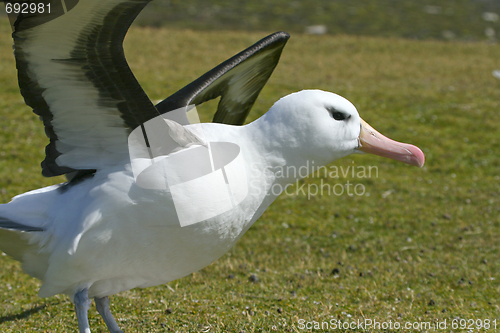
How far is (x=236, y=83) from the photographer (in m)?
4.58

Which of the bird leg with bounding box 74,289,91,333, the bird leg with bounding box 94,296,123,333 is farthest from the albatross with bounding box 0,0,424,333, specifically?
the bird leg with bounding box 94,296,123,333

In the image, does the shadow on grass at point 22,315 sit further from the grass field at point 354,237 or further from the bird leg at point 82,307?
the bird leg at point 82,307

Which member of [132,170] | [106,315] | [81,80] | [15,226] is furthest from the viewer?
[106,315]

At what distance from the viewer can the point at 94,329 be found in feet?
13.4

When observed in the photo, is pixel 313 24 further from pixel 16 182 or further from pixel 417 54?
pixel 16 182

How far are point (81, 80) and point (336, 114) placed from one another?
5.20ft

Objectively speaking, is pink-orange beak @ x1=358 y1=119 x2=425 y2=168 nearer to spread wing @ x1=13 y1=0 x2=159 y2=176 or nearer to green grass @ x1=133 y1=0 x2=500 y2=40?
spread wing @ x1=13 y1=0 x2=159 y2=176

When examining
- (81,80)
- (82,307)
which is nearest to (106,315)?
(82,307)

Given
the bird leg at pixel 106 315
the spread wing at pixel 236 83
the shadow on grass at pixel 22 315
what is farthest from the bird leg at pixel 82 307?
the spread wing at pixel 236 83

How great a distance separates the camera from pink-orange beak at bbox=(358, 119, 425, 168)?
10.9 ft

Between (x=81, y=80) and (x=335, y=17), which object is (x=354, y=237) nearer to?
(x=81, y=80)

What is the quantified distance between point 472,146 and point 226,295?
7961mm

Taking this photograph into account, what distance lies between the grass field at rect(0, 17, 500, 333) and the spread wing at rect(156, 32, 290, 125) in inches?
70.6

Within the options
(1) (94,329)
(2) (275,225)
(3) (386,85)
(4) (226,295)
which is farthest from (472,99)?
(1) (94,329)
